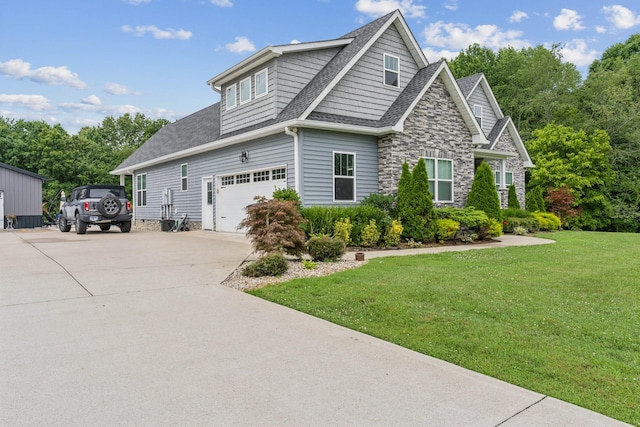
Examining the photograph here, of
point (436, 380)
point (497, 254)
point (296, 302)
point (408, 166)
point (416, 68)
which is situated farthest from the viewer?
point (416, 68)

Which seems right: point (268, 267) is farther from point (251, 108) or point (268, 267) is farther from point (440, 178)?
point (440, 178)

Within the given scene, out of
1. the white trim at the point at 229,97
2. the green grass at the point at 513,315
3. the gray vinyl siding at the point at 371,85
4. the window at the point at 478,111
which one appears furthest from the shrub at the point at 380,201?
the window at the point at 478,111

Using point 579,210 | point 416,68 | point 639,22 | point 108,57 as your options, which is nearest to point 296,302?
point 416,68

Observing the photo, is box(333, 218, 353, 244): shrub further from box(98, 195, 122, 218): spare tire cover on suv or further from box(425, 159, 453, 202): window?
box(98, 195, 122, 218): spare tire cover on suv

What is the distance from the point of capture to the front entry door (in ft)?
55.8

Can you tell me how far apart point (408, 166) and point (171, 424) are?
11.4m

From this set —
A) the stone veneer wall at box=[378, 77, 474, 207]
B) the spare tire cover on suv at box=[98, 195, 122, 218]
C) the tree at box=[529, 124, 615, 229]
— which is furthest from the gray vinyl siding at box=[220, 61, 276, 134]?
the tree at box=[529, 124, 615, 229]

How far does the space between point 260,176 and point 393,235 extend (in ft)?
17.1

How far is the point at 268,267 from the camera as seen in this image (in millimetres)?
7277

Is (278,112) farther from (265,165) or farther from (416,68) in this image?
(416,68)

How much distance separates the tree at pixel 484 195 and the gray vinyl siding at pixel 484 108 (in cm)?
776

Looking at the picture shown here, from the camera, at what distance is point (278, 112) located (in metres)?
13.4

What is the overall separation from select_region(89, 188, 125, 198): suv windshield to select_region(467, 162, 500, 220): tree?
47.4 feet

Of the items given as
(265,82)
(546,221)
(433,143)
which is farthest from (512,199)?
(265,82)
